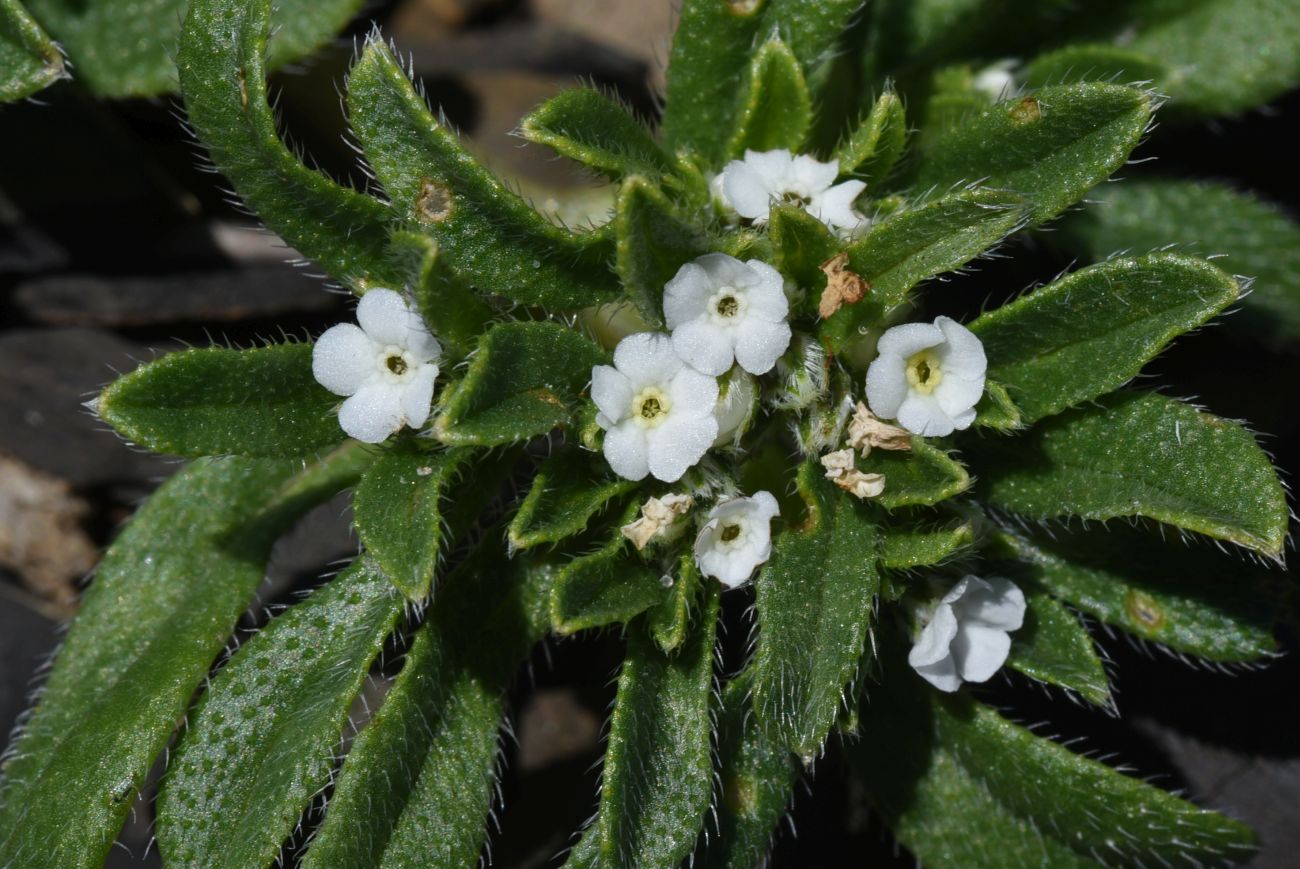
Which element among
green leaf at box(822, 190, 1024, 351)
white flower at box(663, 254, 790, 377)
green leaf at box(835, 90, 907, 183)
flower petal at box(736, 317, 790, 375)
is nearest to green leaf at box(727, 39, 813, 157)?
green leaf at box(835, 90, 907, 183)

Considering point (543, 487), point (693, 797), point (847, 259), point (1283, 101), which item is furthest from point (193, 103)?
point (1283, 101)

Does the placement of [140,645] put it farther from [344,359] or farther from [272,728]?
[344,359]

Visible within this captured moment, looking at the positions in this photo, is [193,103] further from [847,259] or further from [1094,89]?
[1094,89]

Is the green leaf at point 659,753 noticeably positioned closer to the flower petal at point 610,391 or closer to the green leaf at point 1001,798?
the flower petal at point 610,391

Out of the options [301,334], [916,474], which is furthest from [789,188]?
[301,334]

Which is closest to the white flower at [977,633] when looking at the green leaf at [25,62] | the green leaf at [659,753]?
the green leaf at [659,753]

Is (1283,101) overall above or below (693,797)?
above
